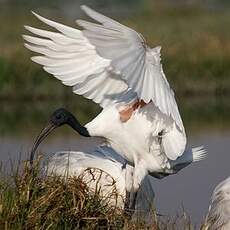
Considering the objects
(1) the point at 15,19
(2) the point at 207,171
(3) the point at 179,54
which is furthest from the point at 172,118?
(1) the point at 15,19

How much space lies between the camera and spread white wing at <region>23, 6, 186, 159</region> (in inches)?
246

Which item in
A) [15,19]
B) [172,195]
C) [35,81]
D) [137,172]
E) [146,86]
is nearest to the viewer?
[146,86]

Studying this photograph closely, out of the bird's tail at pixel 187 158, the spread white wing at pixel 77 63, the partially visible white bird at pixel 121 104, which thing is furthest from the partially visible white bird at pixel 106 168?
the spread white wing at pixel 77 63

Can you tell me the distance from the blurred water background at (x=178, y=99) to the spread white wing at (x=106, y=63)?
1.25 metres

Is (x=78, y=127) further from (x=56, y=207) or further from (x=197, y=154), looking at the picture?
(x=56, y=207)

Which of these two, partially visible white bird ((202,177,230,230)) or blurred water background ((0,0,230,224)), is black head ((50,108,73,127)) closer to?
partially visible white bird ((202,177,230,230))

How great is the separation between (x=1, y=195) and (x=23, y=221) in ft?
0.87

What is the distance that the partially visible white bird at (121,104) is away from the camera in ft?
22.8

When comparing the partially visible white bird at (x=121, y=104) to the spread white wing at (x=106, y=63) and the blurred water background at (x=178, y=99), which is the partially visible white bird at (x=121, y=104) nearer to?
the spread white wing at (x=106, y=63)

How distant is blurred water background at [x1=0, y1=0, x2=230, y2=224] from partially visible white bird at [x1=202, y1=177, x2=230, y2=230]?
47.9 inches

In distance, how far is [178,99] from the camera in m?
18.7

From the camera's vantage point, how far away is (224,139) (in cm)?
1482

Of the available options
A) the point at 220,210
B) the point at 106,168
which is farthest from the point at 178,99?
the point at 220,210

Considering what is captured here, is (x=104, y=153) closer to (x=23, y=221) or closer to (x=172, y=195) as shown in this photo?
(x=172, y=195)
